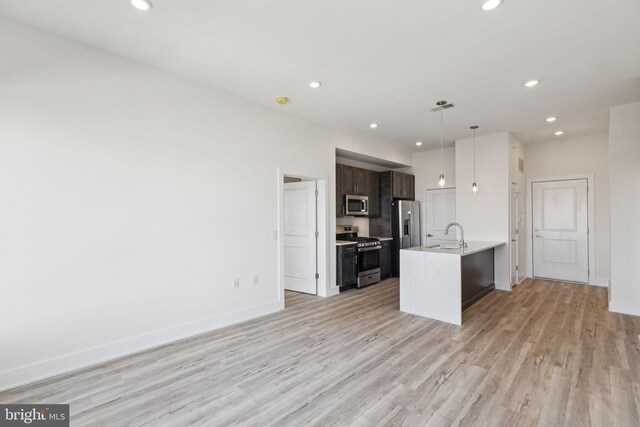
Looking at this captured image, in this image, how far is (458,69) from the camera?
3252 mm

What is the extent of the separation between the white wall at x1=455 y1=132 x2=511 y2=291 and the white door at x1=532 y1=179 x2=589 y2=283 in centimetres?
156

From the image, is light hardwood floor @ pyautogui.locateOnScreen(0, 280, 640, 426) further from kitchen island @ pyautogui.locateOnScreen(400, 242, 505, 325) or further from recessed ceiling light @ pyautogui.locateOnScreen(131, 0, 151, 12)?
recessed ceiling light @ pyautogui.locateOnScreen(131, 0, 151, 12)

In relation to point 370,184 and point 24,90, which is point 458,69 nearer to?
point 370,184

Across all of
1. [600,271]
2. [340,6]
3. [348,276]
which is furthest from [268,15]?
[600,271]

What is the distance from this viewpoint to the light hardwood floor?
2137mm

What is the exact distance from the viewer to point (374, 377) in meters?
2.62

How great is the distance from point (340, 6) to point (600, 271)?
6792 mm

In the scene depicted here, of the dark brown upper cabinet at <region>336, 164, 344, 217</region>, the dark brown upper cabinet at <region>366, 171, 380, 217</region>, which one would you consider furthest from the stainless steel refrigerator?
the dark brown upper cabinet at <region>336, 164, 344, 217</region>

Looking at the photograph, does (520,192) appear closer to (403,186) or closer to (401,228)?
(403,186)

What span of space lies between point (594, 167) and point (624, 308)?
9.49ft

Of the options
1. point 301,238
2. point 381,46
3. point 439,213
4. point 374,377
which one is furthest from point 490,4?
point 439,213

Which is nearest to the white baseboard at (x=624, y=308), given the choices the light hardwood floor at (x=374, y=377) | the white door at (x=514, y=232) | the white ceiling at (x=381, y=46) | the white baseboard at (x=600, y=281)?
the light hardwood floor at (x=374, y=377)

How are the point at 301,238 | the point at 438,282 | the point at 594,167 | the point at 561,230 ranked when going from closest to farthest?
the point at 438,282 → the point at 301,238 → the point at 594,167 → the point at 561,230

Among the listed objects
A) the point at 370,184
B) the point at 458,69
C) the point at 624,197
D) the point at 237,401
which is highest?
the point at 458,69
